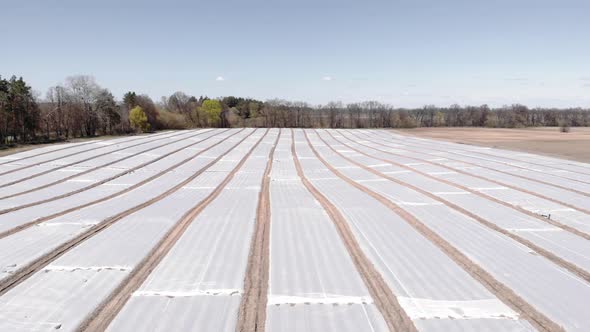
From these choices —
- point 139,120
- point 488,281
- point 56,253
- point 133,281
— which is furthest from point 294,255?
point 139,120

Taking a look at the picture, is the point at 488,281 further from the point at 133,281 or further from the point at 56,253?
the point at 56,253

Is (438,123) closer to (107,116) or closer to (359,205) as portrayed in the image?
(107,116)

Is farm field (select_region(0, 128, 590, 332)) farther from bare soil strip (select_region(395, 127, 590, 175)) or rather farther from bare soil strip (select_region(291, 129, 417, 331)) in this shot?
bare soil strip (select_region(395, 127, 590, 175))

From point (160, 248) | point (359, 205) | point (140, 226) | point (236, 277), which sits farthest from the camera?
point (359, 205)

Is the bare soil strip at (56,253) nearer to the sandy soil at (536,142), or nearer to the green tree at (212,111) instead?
the sandy soil at (536,142)

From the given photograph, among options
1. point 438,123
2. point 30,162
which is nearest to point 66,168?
point 30,162

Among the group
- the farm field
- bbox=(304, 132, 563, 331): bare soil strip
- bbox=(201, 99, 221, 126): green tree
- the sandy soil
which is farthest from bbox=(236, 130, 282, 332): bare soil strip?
bbox=(201, 99, 221, 126): green tree
